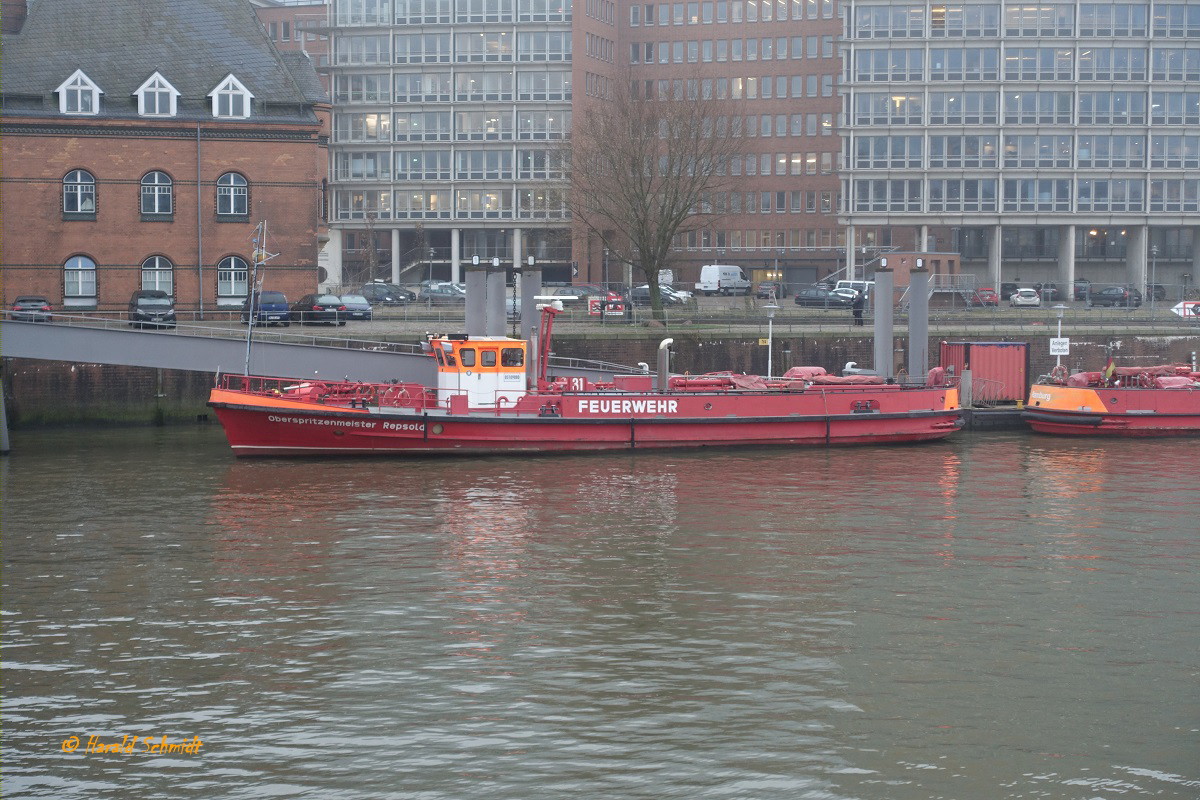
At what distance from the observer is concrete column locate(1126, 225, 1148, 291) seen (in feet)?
297

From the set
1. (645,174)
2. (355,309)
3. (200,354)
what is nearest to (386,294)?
(645,174)

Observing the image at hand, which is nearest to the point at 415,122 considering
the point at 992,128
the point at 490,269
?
the point at 992,128

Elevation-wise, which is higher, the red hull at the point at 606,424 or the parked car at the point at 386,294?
the parked car at the point at 386,294

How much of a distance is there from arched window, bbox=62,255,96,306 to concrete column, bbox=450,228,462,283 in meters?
44.2

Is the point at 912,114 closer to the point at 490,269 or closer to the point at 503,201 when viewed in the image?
the point at 503,201

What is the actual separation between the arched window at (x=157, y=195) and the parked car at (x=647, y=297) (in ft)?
73.4

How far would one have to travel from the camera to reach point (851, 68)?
9106 cm

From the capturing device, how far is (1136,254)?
91.2m

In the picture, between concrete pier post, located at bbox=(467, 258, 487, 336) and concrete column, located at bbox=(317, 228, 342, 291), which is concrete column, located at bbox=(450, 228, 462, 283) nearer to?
concrete column, located at bbox=(317, 228, 342, 291)

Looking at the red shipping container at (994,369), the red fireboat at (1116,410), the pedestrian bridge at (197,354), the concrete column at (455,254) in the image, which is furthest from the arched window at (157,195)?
the concrete column at (455,254)

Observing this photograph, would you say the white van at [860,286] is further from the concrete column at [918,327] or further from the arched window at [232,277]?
the arched window at [232,277]

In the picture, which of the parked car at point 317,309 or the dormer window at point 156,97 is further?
the dormer window at point 156,97

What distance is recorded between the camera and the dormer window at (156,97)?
188ft

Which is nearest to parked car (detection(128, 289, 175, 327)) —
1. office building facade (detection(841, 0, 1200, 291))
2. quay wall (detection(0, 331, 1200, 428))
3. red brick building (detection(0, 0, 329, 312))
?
red brick building (detection(0, 0, 329, 312))
